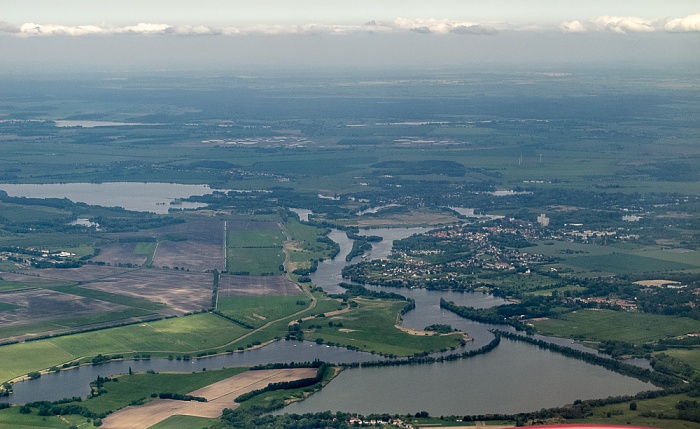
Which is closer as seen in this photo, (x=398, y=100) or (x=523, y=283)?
(x=523, y=283)

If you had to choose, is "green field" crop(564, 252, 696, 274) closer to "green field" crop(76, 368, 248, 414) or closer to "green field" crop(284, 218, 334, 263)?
"green field" crop(284, 218, 334, 263)

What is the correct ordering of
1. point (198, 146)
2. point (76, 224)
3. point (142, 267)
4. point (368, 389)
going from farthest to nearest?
point (198, 146)
point (76, 224)
point (142, 267)
point (368, 389)

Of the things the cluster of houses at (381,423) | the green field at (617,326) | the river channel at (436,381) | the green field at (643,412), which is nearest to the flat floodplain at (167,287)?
the river channel at (436,381)

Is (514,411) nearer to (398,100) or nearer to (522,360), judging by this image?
(522,360)

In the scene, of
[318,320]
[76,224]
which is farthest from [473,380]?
[76,224]

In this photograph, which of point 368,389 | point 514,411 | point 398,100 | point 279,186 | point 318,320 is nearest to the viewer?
point 514,411

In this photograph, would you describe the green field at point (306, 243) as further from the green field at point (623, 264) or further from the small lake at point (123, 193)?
the green field at point (623, 264)

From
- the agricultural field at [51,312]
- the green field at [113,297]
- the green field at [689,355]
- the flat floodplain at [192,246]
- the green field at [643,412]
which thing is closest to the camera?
the green field at [643,412]

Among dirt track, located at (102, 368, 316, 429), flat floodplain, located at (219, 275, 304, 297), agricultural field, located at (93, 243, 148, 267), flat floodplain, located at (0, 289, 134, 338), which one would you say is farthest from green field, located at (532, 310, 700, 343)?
agricultural field, located at (93, 243, 148, 267)
